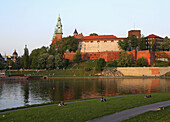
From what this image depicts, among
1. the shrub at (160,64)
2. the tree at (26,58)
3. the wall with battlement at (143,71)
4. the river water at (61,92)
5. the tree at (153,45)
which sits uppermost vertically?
the tree at (153,45)

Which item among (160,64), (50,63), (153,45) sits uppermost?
(153,45)

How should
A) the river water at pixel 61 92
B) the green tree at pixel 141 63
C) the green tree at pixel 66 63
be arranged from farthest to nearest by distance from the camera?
the green tree at pixel 66 63 < the green tree at pixel 141 63 < the river water at pixel 61 92

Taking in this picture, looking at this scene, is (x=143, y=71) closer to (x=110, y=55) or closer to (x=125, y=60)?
(x=125, y=60)

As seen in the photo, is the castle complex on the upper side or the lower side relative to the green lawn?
upper

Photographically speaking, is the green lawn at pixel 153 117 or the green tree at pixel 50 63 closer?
the green lawn at pixel 153 117

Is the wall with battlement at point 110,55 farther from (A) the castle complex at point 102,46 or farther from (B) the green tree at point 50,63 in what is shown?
(B) the green tree at point 50,63

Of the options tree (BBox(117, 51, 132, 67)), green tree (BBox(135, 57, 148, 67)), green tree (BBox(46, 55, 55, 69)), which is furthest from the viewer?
green tree (BBox(46, 55, 55, 69))

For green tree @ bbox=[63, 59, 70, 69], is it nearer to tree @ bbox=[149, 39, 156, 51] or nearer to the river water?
tree @ bbox=[149, 39, 156, 51]

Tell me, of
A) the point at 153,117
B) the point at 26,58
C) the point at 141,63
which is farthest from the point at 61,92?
the point at 26,58

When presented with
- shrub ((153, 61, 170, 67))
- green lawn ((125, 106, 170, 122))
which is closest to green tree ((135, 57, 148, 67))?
shrub ((153, 61, 170, 67))

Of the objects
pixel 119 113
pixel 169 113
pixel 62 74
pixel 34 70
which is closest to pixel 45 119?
pixel 119 113

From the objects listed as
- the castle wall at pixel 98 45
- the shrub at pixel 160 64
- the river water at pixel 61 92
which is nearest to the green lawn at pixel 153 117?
the river water at pixel 61 92

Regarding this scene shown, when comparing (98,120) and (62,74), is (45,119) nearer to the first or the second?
(98,120)

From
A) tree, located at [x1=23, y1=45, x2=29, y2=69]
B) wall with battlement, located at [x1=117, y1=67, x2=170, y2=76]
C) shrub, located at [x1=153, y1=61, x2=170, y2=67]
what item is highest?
tree, located at [x1=23, y1=45, x2=29, y2=69]
